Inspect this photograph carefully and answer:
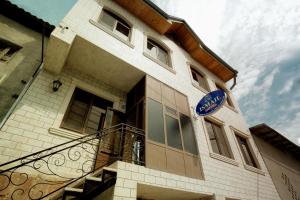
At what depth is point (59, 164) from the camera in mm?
4953

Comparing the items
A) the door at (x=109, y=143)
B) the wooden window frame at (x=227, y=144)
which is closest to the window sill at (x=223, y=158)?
the wooden window frame at (x=227, y=144)

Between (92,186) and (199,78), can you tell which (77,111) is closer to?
(92,186)

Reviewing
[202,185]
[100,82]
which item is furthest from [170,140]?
[100,82]

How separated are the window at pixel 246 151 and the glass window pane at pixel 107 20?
8.59 m

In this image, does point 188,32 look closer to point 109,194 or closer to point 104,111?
point 104,111

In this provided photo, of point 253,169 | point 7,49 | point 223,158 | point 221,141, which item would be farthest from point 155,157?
point 7,49

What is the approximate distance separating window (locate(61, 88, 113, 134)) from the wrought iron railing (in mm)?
624

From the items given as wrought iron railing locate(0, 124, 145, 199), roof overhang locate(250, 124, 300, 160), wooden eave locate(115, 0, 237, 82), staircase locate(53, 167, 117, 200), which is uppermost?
wooden eave locate(115, 0, 237, 82)

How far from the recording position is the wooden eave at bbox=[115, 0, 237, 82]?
359 inches

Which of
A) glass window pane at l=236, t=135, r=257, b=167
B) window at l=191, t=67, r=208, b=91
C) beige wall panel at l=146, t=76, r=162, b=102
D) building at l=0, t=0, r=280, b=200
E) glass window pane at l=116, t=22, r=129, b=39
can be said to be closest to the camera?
building at l=0, t=0, r=280, b=200

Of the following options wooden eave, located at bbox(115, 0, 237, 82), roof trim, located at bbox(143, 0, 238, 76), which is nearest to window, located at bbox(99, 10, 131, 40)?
wooden eave, located at bbox(115, 0, 237, 82)

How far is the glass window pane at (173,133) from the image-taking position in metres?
6.11

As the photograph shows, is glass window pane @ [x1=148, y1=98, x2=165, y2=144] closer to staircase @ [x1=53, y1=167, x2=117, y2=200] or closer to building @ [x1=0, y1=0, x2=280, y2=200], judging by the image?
building @ [x1=0, y1=0, x2=280, y2=200]

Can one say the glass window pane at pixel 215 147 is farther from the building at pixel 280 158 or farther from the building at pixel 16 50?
the building at pixel 16 50
